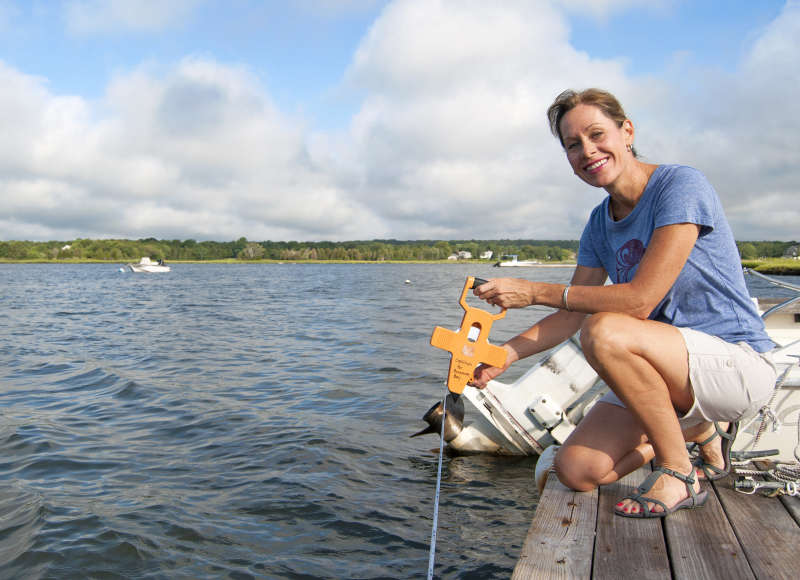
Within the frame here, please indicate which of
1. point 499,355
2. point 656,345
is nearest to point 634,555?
point 656,345

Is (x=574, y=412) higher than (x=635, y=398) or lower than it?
lower

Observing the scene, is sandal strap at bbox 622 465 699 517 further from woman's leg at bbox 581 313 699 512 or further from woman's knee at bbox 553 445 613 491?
woman's knee at bbox 553 445 613 491

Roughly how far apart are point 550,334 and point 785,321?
4631mm

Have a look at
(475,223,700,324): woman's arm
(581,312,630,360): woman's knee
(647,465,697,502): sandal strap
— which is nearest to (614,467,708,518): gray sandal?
(647,465,697,502): sandal strap

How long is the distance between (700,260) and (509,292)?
988mm

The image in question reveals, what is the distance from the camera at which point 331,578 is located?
378cm

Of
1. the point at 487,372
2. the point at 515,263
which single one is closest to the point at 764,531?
the point at 487,372

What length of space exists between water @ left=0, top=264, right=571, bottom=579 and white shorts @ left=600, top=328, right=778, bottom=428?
5.77ft

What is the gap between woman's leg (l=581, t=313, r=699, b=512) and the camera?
300cm

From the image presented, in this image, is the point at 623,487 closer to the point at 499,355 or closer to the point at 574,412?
the point at 499,355

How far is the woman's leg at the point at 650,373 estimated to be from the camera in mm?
3002

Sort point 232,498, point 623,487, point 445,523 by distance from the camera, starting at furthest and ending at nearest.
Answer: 1. point 232,498
2. point 445,523
3. point 623,487

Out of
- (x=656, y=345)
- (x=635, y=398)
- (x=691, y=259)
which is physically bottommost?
(x=635, y=398)

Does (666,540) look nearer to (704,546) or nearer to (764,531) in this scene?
(704,546)
